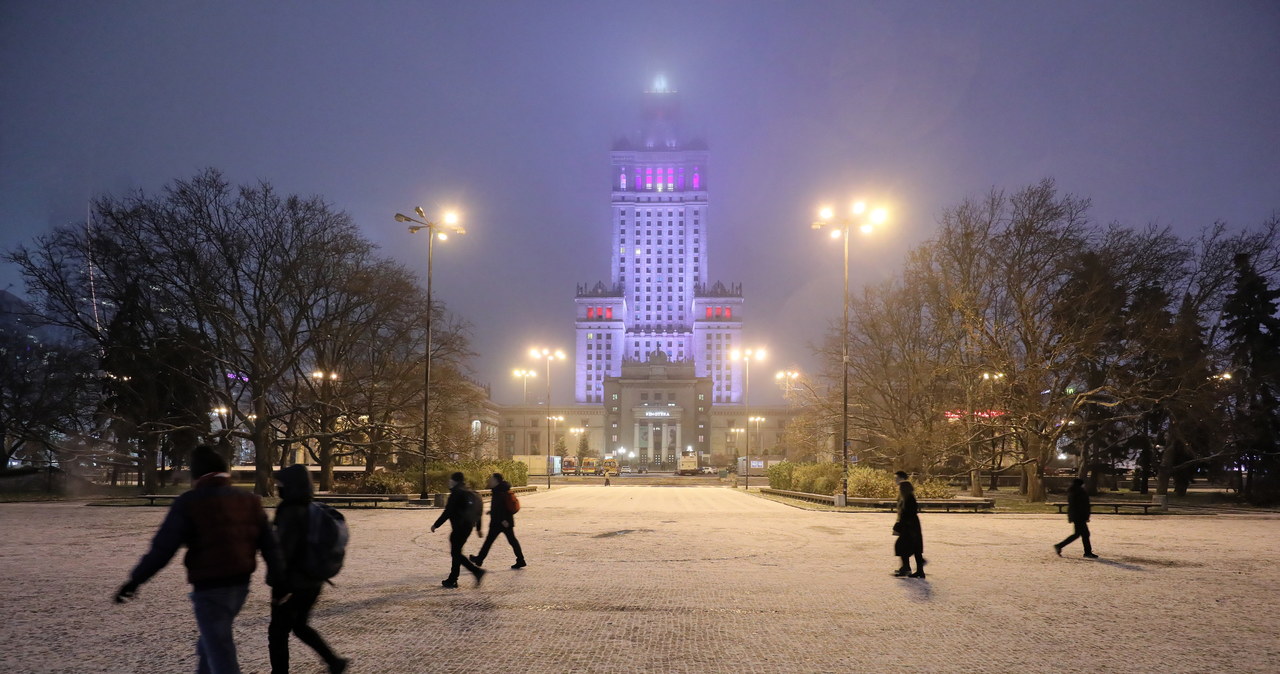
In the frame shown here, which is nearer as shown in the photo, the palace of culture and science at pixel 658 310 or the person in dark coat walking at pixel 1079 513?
the person in dark coat walking at pixel 1079 513

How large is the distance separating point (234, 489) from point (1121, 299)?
38.9 metres

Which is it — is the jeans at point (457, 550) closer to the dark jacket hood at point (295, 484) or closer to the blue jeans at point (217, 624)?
the dark jacket hood at point (295, 484)

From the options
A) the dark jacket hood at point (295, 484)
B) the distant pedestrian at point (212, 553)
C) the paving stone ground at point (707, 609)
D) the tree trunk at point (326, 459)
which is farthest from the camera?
the tree trunk at point (326, 459)

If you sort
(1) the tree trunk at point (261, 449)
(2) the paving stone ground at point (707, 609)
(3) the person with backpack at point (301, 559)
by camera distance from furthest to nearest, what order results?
(1) the tree trunk at point (261, 449)
(2) the paving stone ground at point (707, 609)
(3) the person with backpack at point (301, 559)

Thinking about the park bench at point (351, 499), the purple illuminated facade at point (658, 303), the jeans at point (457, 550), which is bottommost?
the park bench at point (351, 499)

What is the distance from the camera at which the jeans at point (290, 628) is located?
5910 mm

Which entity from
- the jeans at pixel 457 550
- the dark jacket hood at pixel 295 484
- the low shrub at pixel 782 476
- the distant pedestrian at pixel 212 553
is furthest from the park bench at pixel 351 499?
the distant pedestrian at pixel 212 553

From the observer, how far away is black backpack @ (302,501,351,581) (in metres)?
5.89

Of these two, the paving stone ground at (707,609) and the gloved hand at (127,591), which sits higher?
the gloved hand at (127,591)

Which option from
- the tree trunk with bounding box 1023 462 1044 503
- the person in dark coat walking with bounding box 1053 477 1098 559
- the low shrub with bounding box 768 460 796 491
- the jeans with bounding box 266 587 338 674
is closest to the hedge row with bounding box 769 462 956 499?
the low shrub with bounding box 768 460 796 491

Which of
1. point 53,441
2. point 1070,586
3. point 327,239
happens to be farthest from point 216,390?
point 1070,586

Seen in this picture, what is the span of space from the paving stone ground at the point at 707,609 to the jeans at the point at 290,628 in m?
0.99

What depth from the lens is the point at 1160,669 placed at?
703 centimetres

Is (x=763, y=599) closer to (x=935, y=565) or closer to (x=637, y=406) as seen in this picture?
(x=935, y=565)
